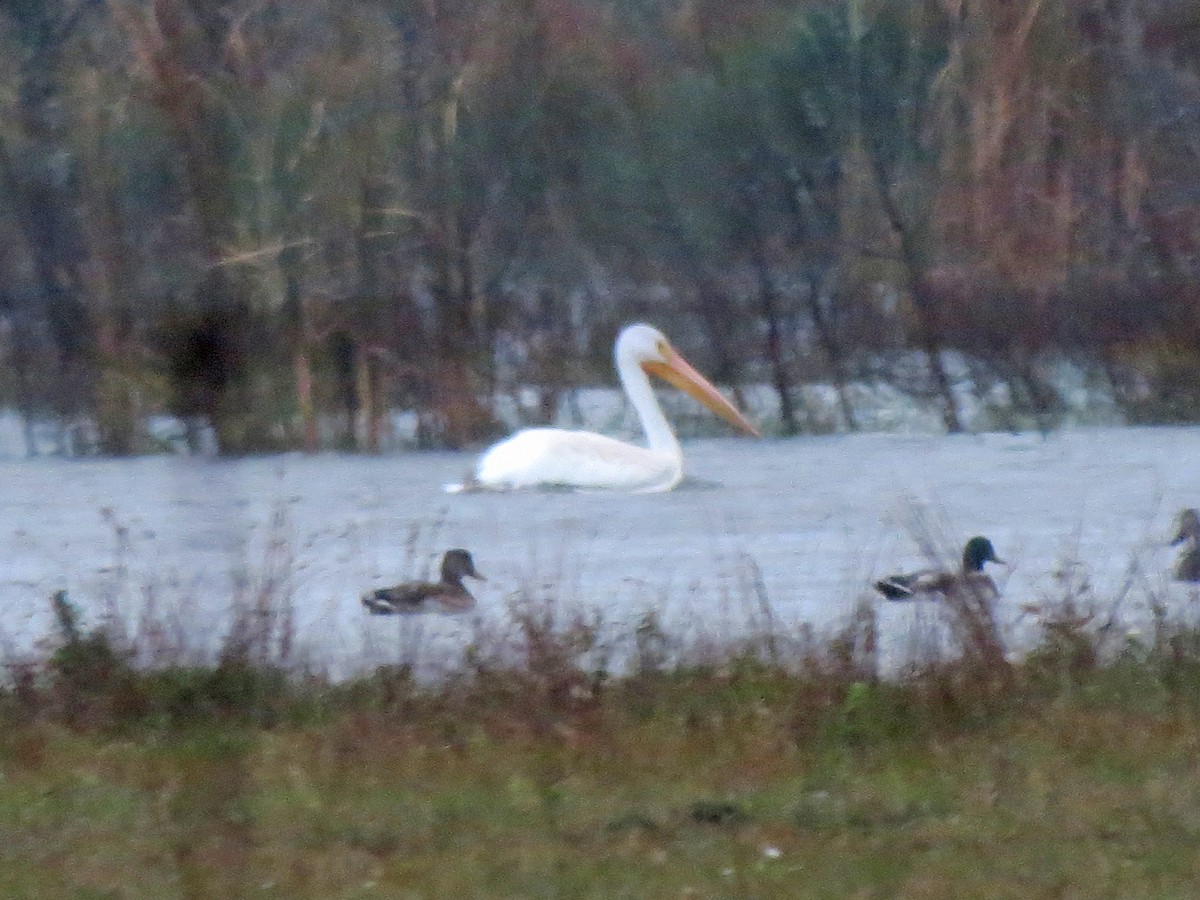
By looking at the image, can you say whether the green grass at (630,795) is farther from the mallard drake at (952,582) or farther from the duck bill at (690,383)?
the duck bill at (690,383)

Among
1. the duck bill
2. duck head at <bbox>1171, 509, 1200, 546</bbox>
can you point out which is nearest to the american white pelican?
the duck bill

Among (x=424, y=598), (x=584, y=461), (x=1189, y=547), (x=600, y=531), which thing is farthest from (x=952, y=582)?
(x=584, y=461)

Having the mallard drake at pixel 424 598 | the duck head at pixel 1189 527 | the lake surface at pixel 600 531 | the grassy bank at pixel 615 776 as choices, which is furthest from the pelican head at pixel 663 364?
the grassy bank at pixel 615 776

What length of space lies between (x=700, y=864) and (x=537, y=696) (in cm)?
164

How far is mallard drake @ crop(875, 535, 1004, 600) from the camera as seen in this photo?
7555mm

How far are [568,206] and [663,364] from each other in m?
4.28

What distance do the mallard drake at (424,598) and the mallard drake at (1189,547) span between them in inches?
108

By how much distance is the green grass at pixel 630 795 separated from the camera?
5.34 m

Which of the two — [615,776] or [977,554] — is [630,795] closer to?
[615,776]

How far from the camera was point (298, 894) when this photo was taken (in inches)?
205

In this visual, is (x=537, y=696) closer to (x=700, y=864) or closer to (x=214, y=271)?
(x=700, y=864)

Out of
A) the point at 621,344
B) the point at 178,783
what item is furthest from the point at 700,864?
the point at 621,344

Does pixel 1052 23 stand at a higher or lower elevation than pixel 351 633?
higher

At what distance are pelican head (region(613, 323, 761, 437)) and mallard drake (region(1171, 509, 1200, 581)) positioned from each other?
7618 millimetres
